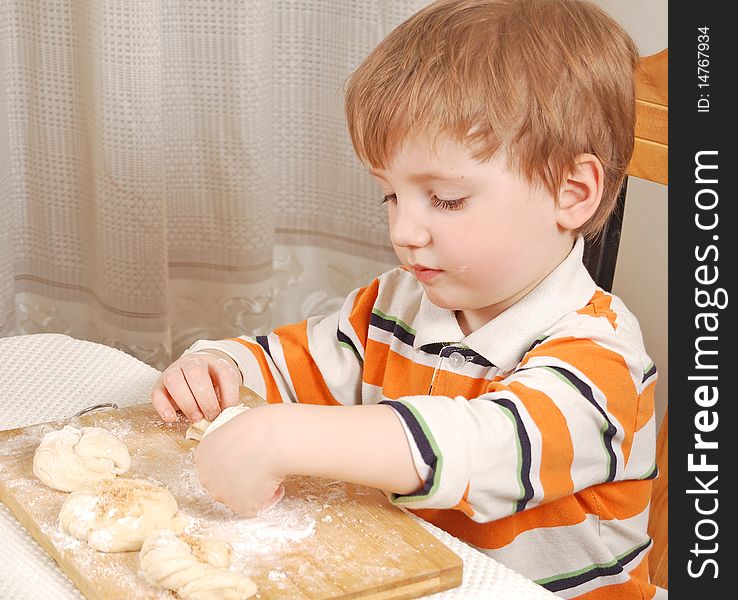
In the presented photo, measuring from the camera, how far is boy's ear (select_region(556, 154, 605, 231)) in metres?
0.91

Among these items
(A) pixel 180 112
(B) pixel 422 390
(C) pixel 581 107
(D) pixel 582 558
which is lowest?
(D) pixel 582 558

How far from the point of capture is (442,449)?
717 mm

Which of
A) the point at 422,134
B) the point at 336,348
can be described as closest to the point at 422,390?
the point at 336,348

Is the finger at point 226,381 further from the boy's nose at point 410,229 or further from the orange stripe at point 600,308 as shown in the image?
the orange stripe at point 600,308

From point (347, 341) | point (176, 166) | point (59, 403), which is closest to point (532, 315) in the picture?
point (347, 341)

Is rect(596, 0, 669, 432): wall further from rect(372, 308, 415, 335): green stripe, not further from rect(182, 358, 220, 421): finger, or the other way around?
rect(182, 358, 220, 421): finger

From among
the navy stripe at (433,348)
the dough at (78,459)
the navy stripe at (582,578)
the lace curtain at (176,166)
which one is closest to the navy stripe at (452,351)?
the navy stripe at (433,348)

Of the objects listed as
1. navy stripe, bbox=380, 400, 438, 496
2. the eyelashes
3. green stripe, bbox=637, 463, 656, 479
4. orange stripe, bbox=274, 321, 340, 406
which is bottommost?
green stripe, bbox=637, 463, 656, 479

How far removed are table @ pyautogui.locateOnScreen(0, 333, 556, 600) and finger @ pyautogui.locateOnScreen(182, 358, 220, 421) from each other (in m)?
0.08

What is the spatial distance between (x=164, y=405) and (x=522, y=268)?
0.34 metres

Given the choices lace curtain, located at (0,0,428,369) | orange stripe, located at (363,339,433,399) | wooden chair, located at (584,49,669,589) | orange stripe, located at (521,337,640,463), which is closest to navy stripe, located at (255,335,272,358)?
orange stripe, located at (363,339,433,399)
